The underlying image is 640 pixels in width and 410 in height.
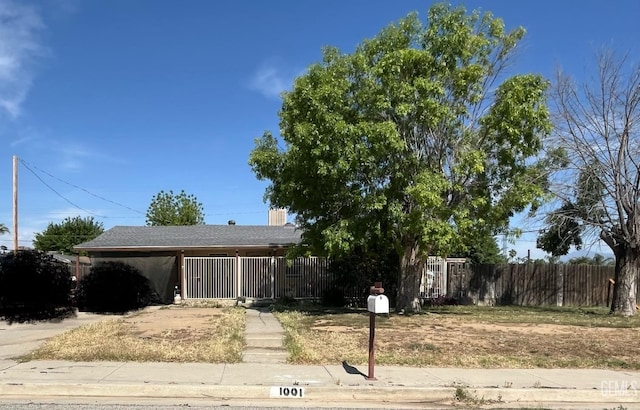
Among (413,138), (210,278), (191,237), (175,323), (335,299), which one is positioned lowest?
(335,299)

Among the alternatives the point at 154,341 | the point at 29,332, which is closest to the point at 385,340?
the point at 154,341

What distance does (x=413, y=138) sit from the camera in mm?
17688

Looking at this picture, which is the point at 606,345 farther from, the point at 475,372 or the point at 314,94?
the point at 314,94

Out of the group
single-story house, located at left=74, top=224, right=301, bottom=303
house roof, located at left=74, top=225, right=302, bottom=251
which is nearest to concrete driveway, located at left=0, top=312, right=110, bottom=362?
single-story house, located at left=74, top=224, right=301, bottom=303

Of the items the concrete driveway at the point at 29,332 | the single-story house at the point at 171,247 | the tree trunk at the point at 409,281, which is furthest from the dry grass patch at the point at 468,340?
the single-story house at the point at 171,247

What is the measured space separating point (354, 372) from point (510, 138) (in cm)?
990

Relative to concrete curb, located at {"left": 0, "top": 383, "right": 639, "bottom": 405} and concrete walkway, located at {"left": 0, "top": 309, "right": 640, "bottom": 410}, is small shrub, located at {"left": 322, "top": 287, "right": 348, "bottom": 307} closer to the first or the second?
concrete walkway, located at {"left": 0, "top": 309, "right": 640, "bottom": 410}

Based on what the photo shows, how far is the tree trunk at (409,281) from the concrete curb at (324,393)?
10.8 metres

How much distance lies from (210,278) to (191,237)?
320cm

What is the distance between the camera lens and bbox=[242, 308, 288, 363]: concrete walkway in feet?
34.7

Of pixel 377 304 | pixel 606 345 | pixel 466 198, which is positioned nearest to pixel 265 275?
pixel 466 198

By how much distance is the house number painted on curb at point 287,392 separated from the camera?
8.18m

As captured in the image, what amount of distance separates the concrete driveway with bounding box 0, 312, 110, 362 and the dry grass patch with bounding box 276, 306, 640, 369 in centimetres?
523

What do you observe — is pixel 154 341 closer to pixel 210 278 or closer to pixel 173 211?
pixel 210 278
